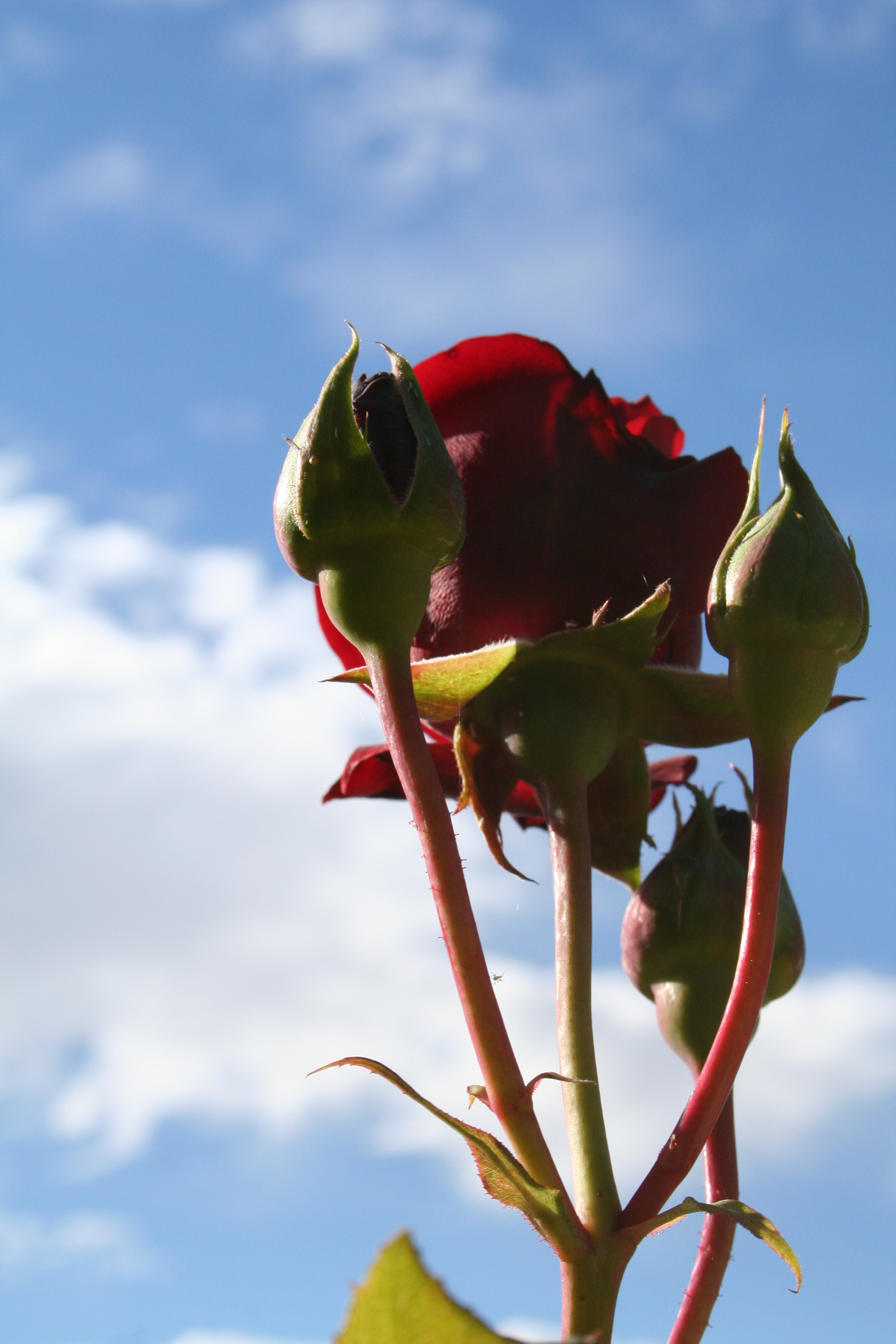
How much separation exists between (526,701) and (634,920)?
0.21 metres

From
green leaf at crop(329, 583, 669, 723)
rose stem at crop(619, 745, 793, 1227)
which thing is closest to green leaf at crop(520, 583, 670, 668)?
green leaf at crop(329, 583, 669, 723)

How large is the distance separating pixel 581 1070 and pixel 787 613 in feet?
0.94

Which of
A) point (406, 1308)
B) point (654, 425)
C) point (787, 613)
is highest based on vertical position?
point (654, 425)

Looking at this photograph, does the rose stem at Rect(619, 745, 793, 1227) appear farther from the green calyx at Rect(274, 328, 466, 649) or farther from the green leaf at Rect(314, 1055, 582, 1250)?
the green calyx at Rect(274, 328, 466, 649)

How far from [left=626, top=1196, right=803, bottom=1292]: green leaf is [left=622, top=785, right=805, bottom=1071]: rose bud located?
0.22 meters

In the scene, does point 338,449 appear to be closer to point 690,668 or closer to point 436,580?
point 436,580

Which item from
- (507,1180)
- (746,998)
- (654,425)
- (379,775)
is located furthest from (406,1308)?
(654,425)

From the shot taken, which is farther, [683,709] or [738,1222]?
[683,709]

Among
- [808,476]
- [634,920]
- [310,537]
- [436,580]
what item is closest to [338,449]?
[310,537]

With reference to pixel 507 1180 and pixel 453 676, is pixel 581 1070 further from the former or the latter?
pixel 453 676

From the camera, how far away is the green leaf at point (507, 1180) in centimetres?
58

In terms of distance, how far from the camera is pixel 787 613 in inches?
27.1

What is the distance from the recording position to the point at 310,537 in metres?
0.67

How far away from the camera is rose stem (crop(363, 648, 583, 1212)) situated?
63 centimetres
